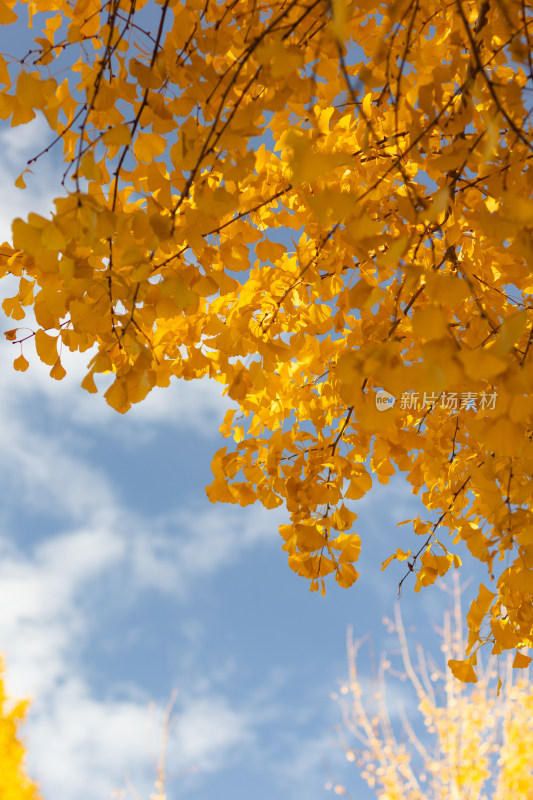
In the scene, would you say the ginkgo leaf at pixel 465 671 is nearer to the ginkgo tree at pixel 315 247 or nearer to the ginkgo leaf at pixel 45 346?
the ginkgo tree at pixel 315 247

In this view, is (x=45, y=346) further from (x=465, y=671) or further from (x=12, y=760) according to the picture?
(x=12, y=760)

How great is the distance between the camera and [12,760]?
1134 centimetres

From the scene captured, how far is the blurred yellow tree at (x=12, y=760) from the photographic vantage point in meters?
11.3

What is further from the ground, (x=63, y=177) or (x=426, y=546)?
(x=63, y=177)

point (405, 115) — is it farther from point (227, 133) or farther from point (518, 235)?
point (518, 235)

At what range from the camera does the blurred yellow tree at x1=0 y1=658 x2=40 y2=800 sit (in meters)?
11.3

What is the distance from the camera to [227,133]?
898 mm

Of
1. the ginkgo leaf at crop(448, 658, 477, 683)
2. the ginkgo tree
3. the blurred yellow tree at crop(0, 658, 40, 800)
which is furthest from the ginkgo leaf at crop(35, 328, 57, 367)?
Answer: the blurred yellow tree at crop(0, 658, 40, 800)

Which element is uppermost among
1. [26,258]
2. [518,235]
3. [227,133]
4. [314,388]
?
[314,388]

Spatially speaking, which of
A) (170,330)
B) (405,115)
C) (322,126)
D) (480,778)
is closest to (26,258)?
(170,330)

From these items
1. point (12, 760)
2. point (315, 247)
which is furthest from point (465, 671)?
point (12, 760)

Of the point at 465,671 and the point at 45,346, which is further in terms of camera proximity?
the point at 465,671

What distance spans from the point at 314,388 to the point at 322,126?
699 millimetres

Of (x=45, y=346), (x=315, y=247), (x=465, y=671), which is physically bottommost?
(x=465, y=671)
